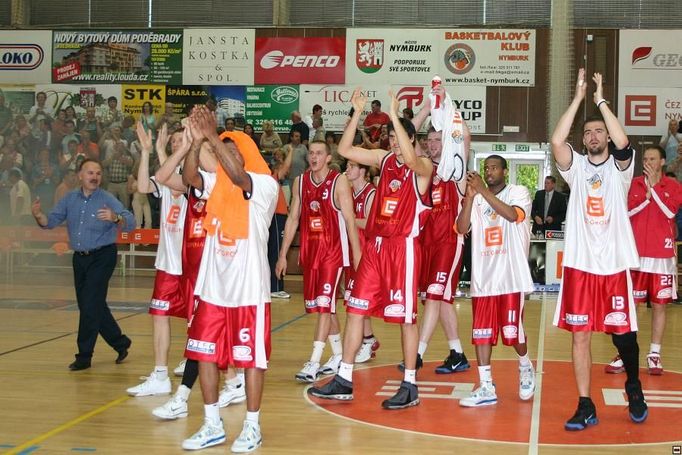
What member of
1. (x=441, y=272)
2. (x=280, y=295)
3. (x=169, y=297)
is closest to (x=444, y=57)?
(x=280, y=295)

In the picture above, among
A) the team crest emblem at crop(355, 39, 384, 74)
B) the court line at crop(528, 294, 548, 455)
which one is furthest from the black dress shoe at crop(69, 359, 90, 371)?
the team crest emblem at crop(355, 39, 384, 74)

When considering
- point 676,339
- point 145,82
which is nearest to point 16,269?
point 145,82

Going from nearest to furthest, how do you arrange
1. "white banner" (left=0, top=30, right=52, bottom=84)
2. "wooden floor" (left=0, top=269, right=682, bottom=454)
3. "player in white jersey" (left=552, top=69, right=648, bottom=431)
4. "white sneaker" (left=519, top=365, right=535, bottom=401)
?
"wooden floor" (left=0, top=269, right=682, bottom=454) < "player in white jersey" (left=552, top=69, right=648, bottom=431) < "white sneaker" (left=519, top=365, right=535, bottom=401) < "white banner" (left=0, top=30, right=52, bottom=84)

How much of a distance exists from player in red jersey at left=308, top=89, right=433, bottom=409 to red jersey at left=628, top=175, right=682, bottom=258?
10.1 ft

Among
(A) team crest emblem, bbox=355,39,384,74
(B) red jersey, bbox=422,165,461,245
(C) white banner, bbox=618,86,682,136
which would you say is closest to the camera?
(B) red jersey, bbox=422,165,461,245

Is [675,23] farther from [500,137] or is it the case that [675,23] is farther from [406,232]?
[406,232]

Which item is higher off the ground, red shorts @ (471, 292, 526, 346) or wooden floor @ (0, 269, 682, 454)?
red shorts @ (471, 292, 526, 346)

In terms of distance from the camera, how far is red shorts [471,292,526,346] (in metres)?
7.81

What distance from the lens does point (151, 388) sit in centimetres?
803

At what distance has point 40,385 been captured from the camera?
8.42 meters

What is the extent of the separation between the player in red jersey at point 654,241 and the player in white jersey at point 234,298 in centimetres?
459

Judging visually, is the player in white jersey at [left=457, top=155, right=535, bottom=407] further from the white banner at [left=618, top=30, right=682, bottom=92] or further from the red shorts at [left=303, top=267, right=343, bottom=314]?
the white banner at [left=618, top=30, right=682, bottom=92]

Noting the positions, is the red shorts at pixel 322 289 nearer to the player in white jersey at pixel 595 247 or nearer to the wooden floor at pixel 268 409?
the wooden floor at pixel 268 409

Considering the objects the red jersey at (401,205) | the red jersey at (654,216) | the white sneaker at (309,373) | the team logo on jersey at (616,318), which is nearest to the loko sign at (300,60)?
the red jersey at (654,216)
